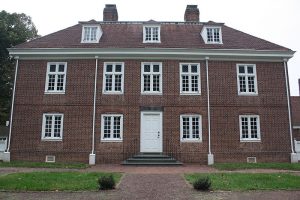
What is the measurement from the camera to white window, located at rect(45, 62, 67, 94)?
64.4 ft

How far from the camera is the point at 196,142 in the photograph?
18.9 metres

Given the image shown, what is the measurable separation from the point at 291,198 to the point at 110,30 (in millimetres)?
17039

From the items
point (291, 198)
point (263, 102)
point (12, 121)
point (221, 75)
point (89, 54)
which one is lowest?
point (291, 198)

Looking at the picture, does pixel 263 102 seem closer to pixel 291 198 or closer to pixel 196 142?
pixel 196 142

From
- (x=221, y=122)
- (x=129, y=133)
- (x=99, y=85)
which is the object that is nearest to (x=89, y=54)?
(x=99, y=85)

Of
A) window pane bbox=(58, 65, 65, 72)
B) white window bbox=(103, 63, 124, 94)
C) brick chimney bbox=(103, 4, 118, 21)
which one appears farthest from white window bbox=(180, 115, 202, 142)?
brick chimney bbox=(103, 4, 118, 21)

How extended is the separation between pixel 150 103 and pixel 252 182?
917cm

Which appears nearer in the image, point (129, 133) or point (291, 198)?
point (291, 198)

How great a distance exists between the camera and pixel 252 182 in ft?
37.2

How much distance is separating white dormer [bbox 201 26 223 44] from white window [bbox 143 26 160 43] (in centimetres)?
312

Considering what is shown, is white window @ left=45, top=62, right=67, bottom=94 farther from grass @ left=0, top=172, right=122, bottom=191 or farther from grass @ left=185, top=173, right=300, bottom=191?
grass @ left=185, top=173, right=300, bottom=191

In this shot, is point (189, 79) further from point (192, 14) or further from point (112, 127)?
point (192, 14)

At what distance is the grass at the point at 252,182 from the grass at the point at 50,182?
12.2ft

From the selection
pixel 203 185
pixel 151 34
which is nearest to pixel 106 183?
pixel 203 185
